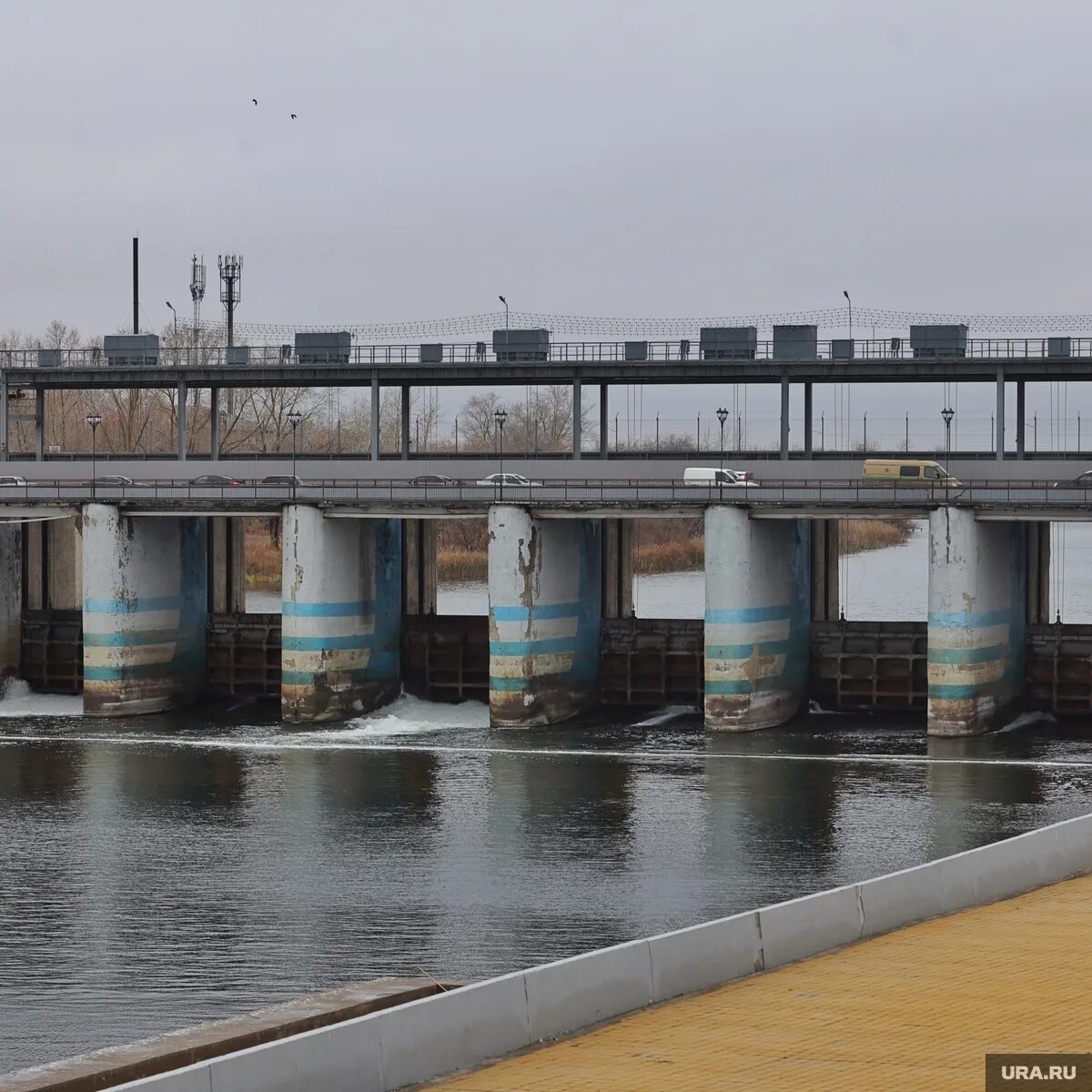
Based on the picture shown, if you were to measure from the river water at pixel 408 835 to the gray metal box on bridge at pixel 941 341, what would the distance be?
52.8ft

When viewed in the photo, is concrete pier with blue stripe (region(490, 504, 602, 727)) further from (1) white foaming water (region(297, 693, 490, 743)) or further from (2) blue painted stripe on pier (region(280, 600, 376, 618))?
(2) blue painted stripe on pier (region(280, 600, 376, 618))

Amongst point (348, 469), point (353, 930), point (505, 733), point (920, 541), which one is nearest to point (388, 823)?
point (353, 930)

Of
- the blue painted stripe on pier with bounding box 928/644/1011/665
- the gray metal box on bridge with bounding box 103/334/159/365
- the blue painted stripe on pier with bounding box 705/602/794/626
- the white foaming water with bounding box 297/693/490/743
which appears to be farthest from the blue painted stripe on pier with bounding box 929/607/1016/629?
the gray metal box on bridge with bounding box 103/334/159/365

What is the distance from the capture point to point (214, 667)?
69562 mm

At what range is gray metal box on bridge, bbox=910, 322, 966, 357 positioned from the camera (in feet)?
229

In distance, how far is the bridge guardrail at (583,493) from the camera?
2218 inches

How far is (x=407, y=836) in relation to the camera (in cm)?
4347

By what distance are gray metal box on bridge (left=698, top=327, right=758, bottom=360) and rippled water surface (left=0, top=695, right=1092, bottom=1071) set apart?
16.3 meters

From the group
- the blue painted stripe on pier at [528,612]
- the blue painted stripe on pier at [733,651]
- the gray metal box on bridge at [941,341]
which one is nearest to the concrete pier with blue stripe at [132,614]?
the blue painted stripe on pier at [528,612]

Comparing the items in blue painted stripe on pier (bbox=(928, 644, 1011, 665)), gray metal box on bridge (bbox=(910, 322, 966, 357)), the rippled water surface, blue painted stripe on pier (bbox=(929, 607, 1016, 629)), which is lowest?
the rippled water surface

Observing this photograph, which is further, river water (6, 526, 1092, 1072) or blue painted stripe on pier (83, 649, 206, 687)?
blue painted stripe on pier (83, 649, 206, 687)

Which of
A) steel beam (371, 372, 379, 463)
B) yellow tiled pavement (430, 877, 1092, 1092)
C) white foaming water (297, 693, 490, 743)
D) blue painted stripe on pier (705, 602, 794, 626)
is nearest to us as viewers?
yellow tiled pavement (430, 877, 1092, 1092)

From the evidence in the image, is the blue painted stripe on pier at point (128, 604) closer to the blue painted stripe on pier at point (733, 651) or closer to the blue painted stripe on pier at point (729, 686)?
the blue painted stripe on pier at point (733, 651)

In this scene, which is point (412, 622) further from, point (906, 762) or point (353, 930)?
point (353, 930)
